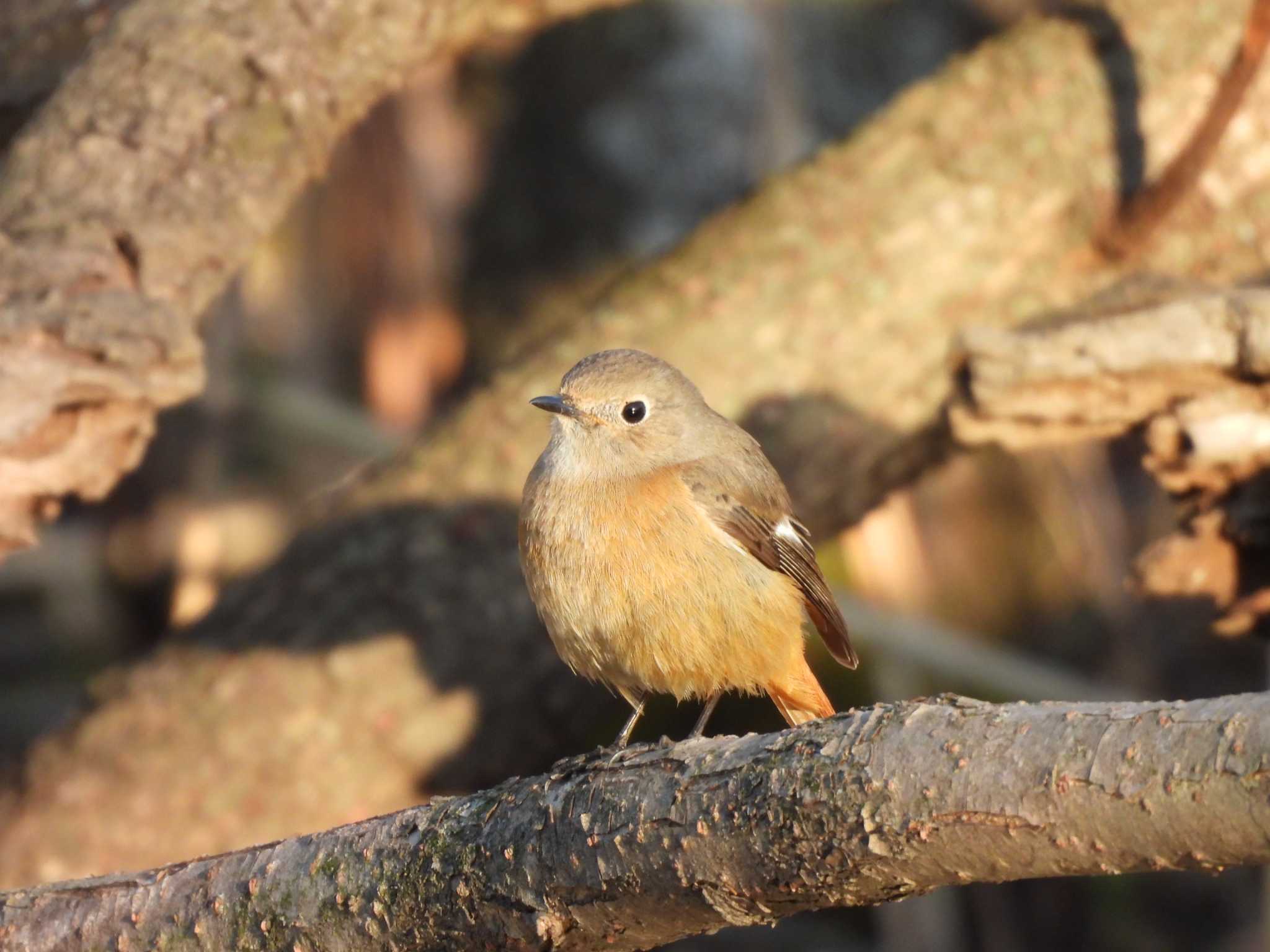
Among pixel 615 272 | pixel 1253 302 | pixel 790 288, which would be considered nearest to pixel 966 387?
pixel 1253 302

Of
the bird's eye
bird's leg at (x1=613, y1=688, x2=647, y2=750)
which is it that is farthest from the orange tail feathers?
the bird's eye

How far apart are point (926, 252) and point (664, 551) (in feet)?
6.33

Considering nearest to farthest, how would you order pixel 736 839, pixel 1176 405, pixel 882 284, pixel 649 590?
pixel 736 839 → pixel 649 590 → pixel 1176 405 → pixel 882 284

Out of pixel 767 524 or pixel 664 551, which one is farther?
pixel 767 524

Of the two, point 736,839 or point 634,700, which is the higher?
point 736,839

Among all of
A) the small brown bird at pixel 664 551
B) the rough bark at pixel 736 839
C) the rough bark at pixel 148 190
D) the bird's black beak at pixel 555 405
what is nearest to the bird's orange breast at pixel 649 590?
the small brown bird at pixel 664 551

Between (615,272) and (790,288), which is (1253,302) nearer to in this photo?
(790,288)

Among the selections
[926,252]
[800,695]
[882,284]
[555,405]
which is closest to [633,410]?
[555,405]

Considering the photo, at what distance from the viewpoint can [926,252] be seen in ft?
17.0

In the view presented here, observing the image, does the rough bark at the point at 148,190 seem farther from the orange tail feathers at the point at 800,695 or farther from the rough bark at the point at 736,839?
the orange tail feathers at the point at 800,695

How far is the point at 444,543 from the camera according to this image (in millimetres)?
5211

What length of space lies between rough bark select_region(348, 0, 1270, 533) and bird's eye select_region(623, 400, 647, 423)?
3.40 ft

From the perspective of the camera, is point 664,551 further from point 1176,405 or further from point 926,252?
point 926,252

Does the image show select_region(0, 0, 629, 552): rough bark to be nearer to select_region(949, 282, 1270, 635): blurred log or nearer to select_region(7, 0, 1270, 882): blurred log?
select_region(7, 0, 1270, 882): blurred log
